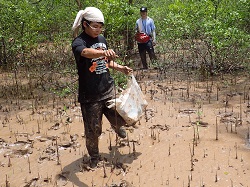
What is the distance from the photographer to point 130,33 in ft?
32.1

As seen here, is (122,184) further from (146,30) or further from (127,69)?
(146,30)

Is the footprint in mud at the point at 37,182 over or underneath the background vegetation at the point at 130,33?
underneath

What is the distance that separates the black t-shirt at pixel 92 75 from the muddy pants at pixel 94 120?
0.09m

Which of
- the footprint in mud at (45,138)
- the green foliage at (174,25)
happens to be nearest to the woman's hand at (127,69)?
the footprint in mud at (45,138)

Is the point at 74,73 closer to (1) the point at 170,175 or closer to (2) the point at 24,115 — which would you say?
(2) the point at 24,115

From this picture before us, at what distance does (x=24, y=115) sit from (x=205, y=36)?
4.30 metres

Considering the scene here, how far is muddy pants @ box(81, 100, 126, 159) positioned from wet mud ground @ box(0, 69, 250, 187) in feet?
0.88

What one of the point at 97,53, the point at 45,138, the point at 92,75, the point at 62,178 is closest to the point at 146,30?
the point at 45,138

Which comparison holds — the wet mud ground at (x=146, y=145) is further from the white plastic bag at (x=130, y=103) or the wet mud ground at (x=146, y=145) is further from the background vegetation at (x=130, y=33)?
the background vegetation at (x=130, y=33)

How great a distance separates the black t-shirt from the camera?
11.3 feet

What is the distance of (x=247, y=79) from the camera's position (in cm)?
689

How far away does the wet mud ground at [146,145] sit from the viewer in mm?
3520

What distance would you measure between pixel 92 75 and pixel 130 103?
57 centimetres

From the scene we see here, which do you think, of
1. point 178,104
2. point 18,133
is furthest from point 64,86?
point 178,104
